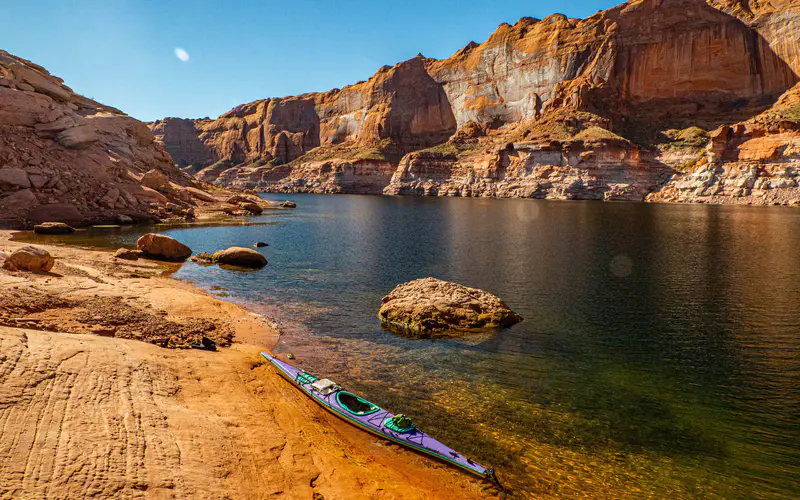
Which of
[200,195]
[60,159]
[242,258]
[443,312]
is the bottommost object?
[443,312]

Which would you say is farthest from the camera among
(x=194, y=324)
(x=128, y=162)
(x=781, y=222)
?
(x=128, y=162)

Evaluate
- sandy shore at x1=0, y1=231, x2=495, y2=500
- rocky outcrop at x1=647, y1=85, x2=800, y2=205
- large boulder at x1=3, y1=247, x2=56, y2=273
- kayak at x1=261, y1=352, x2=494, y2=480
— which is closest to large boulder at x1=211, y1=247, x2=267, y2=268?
large boulder at x1=3, y1=247, x2=56, y2=273

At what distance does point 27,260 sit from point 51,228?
2926cm

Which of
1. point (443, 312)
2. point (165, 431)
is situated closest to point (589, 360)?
point (443, 312)

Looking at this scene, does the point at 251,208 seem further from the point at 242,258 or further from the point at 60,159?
the point at 242,258

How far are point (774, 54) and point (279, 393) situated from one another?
19682 cm

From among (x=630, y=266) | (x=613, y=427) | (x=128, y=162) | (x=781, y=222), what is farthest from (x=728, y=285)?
(x=128, y=162)

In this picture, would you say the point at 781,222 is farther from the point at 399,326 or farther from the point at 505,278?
the point at 399,326

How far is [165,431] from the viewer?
930 cm

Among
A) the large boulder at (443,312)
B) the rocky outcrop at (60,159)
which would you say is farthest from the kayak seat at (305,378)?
the rocky outcrop at (60,159)

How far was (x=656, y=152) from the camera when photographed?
132 m

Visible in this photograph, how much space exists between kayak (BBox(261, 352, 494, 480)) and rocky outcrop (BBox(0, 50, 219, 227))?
168 ft

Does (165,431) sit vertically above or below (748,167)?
below

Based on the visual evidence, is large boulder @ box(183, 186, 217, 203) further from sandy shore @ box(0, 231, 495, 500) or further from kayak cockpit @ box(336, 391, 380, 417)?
kayak cockpit @ box(336, 391, 380, 417)
